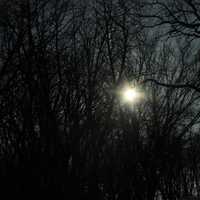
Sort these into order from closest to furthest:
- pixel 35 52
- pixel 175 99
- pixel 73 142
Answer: pixel 35 52
pixel 73 142
pixel 175 99

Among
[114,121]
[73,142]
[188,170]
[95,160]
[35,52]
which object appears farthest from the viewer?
[188,170]

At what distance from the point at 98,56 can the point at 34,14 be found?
9.10ft

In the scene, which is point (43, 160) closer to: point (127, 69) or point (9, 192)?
point (9, 192)

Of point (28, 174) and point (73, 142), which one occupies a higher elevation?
point (73, 142)

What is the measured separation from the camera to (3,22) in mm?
8484

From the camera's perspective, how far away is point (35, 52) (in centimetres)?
916

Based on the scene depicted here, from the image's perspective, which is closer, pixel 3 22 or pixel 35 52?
pixel 3 22

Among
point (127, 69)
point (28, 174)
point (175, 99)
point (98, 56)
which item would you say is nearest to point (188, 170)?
point (175, 99)

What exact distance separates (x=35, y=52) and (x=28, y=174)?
3.35 meters

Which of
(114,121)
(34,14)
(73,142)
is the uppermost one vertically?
(34,14)

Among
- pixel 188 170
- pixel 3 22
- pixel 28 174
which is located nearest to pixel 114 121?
pixel 28 174

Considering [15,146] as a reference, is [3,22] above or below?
above

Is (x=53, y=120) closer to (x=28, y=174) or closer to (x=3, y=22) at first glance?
(x=28, y=174)

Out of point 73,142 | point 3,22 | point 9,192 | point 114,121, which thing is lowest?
point 9,192
